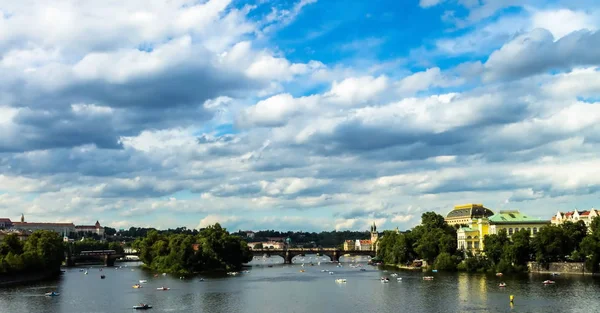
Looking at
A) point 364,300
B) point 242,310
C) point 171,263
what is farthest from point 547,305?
point 171,263

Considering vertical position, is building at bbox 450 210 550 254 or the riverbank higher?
building at bbox 450 210 550 254

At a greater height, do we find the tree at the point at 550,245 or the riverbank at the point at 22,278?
the tree at the point at 550,245

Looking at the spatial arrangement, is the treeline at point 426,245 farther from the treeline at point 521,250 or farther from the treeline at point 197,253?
the treeline at point 197,253

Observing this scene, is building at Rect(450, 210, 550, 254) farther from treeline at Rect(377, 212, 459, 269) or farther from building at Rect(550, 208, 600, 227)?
building at Rect(550, 208, 600, 227)

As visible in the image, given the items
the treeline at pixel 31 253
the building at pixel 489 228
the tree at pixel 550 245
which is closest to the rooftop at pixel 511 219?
the building at pixel 489 228

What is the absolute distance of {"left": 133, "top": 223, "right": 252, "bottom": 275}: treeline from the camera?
6393 inches

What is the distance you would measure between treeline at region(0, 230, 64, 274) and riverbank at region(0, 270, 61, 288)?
80 cm

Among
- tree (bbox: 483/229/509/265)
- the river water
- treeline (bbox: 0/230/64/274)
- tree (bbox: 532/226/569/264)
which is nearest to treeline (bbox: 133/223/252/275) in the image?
treeline (bbox: 0/230/64/274)

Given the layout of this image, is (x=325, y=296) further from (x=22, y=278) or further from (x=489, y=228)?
(x=489, y=228)

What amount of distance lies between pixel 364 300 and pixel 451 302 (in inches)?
531

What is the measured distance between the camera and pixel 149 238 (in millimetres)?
198125

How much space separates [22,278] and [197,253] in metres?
43.9

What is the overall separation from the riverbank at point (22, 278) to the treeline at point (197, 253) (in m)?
28.5

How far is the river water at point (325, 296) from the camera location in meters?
86.4
